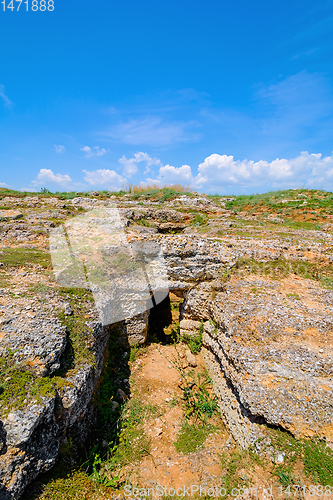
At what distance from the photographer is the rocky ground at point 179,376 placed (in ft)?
14.0

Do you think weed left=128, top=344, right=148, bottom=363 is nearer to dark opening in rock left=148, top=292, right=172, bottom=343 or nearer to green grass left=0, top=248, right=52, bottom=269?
dark opening in rock left=148, top=292, right=172, bottom=343

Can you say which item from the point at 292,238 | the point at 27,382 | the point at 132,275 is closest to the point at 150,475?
the point at 27,382

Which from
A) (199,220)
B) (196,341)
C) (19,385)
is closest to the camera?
(19,385)

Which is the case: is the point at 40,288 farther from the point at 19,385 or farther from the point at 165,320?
the point at 165,320

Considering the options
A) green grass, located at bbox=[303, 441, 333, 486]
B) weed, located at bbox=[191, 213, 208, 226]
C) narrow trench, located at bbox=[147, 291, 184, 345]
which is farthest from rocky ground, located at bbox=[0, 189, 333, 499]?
weed, located at bbox=[191, 213, 208, 226]

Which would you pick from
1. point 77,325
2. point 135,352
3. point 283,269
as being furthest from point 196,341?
point 77,325

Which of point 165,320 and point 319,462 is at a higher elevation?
point 319,462

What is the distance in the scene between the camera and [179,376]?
8148 millimetres

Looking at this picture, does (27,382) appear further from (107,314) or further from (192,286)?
(192,286)

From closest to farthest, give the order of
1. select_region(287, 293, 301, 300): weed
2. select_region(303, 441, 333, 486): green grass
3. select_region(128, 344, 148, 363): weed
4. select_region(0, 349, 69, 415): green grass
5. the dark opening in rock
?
select_region(0, 349, 69, 415): green grass
select_region(303, 441, 333, 486): green grass
select_region(287, 293, 301, 300): weed
select_region(128, 344, 148, 363): weed
the dark opening in rock

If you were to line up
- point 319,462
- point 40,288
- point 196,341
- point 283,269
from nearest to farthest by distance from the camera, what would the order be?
point 319,462
point 40,288
point 283,269
point 196,341

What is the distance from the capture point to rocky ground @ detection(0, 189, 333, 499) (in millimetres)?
4254

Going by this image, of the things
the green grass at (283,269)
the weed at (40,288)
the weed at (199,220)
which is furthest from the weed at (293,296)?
the weed at (199,220)

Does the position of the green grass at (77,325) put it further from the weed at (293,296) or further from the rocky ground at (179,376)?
the weed at (293,296)
